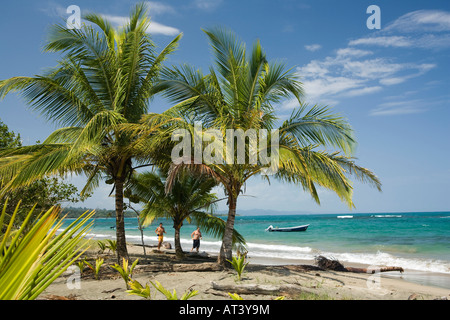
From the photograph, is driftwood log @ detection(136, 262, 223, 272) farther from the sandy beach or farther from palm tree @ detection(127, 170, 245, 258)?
palm tree @ detection(127, 170, 245, 258)

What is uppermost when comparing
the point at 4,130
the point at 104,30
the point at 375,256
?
the point at 104,30

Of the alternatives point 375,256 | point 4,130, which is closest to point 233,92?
point 4,130

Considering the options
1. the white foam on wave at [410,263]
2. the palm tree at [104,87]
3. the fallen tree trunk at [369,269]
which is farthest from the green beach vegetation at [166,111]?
the white foam on wave at [410,263]

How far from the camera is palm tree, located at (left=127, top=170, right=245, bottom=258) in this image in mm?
13672

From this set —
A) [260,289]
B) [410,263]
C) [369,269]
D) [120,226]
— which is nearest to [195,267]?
[120,226]

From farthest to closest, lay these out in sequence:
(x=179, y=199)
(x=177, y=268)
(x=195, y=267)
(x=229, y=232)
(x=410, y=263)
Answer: (x=410, y=263) → (x=179, y=199) → (x=229, y=232) → (x=195, y=267) → (x=177, y=268)

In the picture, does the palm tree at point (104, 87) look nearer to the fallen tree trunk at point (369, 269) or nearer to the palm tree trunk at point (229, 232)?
the palm tree trunk at point (229, 232)

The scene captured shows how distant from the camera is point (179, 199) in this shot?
540 inches

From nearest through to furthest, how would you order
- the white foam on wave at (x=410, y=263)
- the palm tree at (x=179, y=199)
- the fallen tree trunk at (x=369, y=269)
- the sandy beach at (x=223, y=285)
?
the sandy beach at (x=223, y=285) < the fallen tree trunk at (x=369, y=269) < the palm tree at (x=179, y=199) < the white foam on wave at (x=410, y=263)

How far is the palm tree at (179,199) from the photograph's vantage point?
13.7 meters

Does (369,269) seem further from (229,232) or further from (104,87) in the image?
(104,87)
